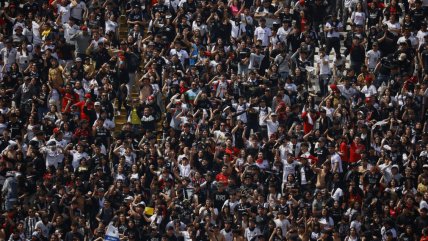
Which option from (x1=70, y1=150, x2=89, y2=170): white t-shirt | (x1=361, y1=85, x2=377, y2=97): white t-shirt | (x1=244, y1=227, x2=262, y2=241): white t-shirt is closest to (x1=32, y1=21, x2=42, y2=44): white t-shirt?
(x1=70, y1=150, x2=89, y2=170): white t-shirt

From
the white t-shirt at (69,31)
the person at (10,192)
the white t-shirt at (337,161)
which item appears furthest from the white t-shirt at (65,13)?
the white t-shirt at (337,161)

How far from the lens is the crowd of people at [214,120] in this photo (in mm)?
37750

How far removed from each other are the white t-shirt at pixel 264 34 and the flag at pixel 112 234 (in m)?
8.29

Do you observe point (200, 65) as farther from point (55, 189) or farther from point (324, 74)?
point (55, 189)

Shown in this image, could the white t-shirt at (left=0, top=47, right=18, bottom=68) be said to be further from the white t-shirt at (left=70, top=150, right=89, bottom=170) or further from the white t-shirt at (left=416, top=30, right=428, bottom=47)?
the white t-shirt at (left=416, top=30, right=428, bottom=47)

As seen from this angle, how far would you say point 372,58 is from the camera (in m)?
42.2

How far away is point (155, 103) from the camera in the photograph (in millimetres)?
41438

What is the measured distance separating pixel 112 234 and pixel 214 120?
15.2 feet

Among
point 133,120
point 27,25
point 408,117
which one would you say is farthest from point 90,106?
point 408,117

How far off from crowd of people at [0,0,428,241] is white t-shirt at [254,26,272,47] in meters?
0.06

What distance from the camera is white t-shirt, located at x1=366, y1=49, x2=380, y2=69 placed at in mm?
42188

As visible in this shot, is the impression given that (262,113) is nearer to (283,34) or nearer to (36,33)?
(283,34)

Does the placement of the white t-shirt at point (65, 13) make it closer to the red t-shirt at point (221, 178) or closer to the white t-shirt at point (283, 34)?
the white t-shirt at point (283, 34)

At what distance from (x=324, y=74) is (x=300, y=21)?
2.25 meters
